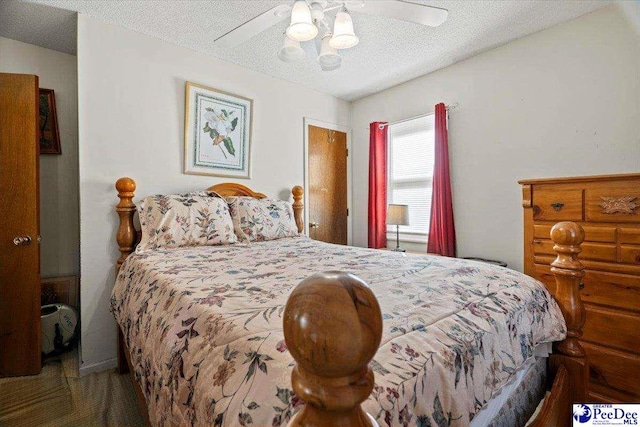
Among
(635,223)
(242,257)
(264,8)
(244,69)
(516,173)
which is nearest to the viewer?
(635,223)

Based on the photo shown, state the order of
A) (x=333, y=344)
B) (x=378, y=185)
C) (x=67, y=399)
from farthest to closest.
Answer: (x=378, y=185)
(x=67, y=399)
(x=333, y=344)

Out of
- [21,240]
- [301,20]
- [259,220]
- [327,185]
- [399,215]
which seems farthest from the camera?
[327,185]

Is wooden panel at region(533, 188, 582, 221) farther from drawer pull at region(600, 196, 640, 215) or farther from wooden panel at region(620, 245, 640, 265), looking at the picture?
wooden panel at region(620, 245, 640, 265)

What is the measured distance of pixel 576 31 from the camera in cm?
221

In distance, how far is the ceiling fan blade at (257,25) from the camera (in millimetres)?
1575

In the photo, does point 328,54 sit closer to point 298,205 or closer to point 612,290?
point 298,205

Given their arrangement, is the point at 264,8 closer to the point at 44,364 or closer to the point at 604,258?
the point at 604,258

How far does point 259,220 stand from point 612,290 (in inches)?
88.1

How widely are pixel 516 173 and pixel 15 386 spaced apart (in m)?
3.74

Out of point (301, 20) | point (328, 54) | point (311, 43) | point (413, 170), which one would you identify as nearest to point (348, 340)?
point (301, 20)

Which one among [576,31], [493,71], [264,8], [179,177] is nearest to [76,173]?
[179,177]

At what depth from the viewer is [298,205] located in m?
3.12

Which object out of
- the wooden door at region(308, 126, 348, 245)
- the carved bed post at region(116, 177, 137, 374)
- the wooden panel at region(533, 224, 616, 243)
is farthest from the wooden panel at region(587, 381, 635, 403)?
the carved bed post at region(116, 177, 137, 374)

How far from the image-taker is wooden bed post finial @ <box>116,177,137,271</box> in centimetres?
211
